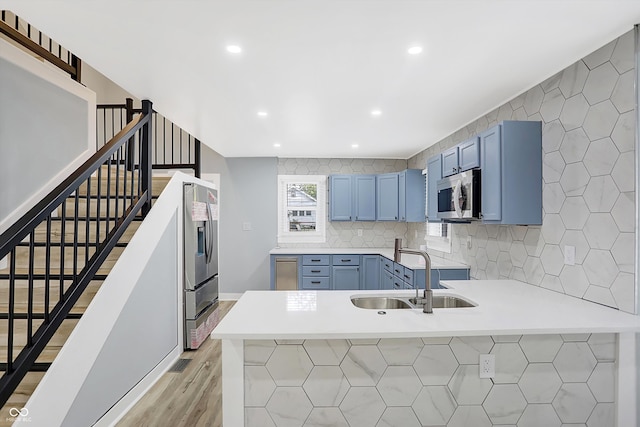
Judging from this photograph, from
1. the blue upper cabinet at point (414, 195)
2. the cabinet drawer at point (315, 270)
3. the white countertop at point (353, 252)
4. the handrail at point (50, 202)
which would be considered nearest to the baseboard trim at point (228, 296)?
the white countertop at point (353, 252)

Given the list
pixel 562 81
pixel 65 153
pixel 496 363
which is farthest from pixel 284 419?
pixel 65 153

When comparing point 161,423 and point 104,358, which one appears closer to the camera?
point 104,358

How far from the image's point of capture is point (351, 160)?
5.41 meters

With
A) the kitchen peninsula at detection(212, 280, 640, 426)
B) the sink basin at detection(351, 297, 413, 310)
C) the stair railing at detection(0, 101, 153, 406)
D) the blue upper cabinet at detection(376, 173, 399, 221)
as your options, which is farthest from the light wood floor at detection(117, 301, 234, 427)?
the blue upper cabinet at detection(376, 173, 399, 221)

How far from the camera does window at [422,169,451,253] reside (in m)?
3.94

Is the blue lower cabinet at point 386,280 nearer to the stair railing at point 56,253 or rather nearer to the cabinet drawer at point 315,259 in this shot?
the cabinet drawer at point 315,259

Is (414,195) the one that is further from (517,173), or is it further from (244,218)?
(244,218)

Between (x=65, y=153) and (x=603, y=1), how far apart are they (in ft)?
14.0

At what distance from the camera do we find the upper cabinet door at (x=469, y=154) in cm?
256

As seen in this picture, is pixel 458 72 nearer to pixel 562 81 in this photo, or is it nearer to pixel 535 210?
pixel 562 81

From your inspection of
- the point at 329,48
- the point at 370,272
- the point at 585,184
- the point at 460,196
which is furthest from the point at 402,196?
the point at 329,48

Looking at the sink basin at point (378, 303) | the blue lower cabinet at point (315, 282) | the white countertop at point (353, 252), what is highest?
the white countertop at point (353, 252)

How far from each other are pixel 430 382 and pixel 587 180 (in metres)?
1.59

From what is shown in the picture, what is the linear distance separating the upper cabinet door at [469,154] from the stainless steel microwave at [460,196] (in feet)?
0.28
